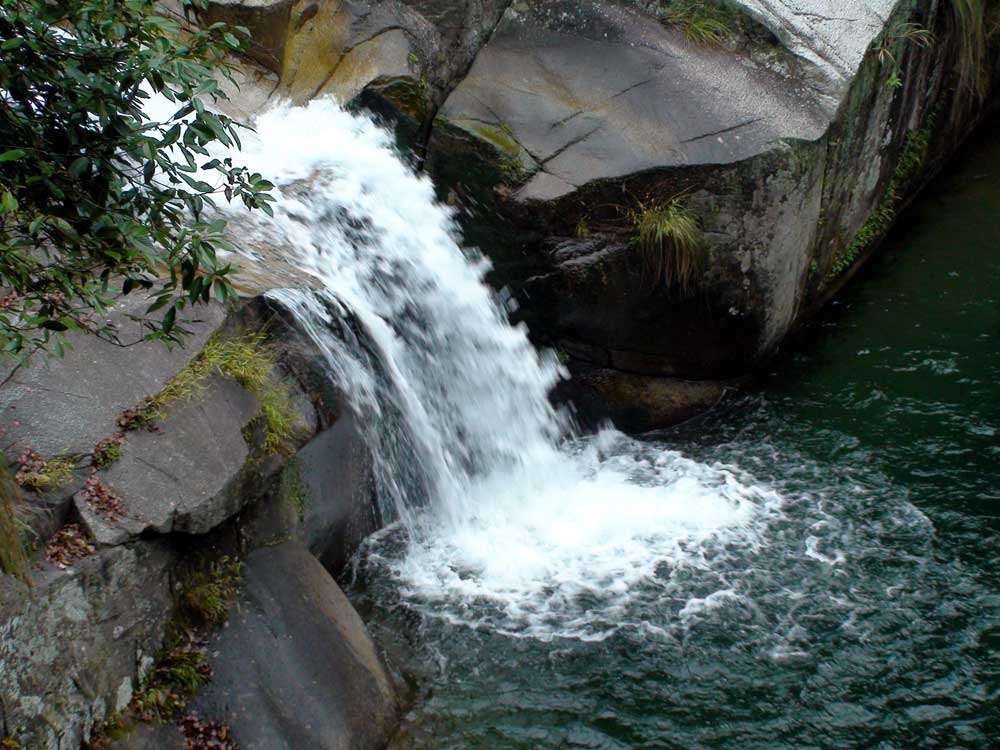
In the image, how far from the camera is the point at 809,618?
5617mm

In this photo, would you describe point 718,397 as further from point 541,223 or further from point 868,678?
point 868,678

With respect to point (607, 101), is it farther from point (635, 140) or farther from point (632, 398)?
point (632, 398)

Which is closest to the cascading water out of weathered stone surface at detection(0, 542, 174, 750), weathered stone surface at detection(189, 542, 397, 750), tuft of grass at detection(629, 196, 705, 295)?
weathered stone surface at detection(189, 542, 397, 750)

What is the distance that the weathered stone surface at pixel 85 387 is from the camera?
4488mm

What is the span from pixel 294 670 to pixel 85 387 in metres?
1.71

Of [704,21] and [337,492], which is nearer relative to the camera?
[337,492]

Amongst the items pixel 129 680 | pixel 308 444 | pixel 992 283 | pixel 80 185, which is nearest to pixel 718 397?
pixel 992 283

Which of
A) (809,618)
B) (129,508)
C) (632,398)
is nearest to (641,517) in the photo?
(809,618)

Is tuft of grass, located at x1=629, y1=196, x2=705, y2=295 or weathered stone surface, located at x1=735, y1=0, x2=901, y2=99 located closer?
tuft of grass, located at x1=629, y1=196, x2=705, y2=295

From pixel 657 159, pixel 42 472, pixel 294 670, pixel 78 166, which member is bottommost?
pixel 294 670

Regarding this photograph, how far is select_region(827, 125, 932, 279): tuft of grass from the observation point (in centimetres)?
896

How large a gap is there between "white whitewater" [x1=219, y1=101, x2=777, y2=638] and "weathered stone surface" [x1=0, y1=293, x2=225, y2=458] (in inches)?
38.7

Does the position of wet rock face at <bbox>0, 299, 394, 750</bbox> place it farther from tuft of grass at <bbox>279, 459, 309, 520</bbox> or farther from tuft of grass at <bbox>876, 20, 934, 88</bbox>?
tuft of grass at <bbox>876, 20, 934, 88</bbox>

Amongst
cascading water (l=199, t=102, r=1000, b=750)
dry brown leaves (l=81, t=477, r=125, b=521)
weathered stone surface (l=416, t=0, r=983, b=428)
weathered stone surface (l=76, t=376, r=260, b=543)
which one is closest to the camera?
dry brown leaves (l=81, t=477, r=125, b=521)
